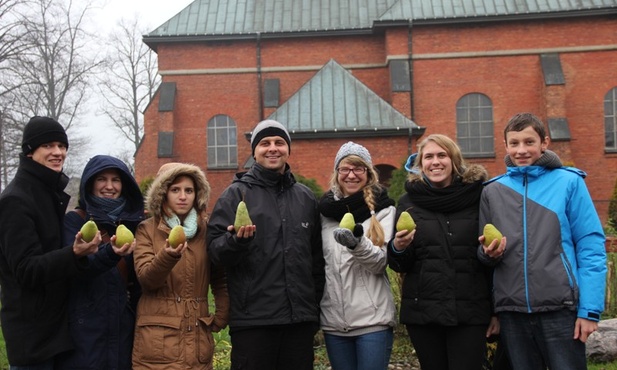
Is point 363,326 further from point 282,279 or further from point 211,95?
point 211,95

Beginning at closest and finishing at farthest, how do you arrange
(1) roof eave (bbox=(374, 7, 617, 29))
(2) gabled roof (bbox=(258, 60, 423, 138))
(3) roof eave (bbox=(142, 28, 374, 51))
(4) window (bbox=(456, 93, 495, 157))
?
1. (2) gabled roof (bbox=(258, 60, 423, 138))
2. (1) roof eave (bbox=(374, 7, 617, 29))
3. (4) window (bbox=(456, 93, 495, 157))
4. (3) roof eave (bbox=(142, 28, 374, 51))

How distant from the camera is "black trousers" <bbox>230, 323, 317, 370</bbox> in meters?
3.59

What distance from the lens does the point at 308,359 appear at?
3.75 meters

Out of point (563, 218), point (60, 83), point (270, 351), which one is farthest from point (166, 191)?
point (60, 83)

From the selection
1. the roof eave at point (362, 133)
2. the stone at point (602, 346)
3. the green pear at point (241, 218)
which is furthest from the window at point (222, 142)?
the green pear at point (241, 218)

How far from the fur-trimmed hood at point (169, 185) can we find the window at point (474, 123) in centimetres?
1716

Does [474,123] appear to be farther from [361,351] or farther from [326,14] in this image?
[361,351]

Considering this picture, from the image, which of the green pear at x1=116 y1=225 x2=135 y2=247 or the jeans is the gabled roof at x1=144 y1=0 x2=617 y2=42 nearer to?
the green pear at x1=116 y1=225 x2=135 y2=247

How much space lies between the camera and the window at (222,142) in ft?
69.3

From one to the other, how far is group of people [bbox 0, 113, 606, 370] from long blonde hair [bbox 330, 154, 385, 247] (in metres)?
0.01

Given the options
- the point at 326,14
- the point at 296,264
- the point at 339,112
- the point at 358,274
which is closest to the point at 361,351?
the point at 358,274

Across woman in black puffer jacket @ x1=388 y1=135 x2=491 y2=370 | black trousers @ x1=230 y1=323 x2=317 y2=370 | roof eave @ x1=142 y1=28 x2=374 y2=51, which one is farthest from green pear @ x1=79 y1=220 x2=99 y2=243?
roof eave @ x1=142 y1=28 x2=374 y2=51

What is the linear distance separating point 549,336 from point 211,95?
62.0 feet

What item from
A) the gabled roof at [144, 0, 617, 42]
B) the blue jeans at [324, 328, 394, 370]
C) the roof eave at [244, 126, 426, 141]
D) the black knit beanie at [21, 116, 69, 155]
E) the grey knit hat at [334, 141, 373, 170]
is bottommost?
the blue jeans at [324, 328, 394, 370]
